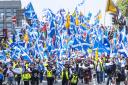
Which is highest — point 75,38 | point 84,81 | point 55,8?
point 55,8

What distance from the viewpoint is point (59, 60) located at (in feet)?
137

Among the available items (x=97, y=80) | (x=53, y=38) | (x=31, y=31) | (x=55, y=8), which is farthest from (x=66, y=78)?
(x=55, y=8)

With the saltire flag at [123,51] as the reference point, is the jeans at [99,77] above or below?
below

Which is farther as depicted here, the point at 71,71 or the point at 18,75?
the point at 18,75

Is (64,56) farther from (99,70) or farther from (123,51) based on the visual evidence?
(123,51)

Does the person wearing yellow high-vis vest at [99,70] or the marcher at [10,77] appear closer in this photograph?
the marcher at [10,77]

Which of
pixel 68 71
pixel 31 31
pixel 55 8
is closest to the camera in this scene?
pixel 68 71

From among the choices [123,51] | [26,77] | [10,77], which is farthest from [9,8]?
[123,51]

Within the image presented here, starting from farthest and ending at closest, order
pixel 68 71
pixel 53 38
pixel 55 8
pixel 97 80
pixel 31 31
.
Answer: pixel 55 8 → pixel 31 31 → pixel 53 38 → pixel 97 80 → pixel 68 71

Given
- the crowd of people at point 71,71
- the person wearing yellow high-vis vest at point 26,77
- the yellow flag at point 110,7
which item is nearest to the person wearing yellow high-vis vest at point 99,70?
the crowd of people at point 71,71

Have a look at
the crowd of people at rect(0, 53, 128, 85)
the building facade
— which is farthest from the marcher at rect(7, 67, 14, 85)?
the building facade

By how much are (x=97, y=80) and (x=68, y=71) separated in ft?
18.9

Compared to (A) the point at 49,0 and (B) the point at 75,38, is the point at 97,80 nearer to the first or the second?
(B) the point at 75,38

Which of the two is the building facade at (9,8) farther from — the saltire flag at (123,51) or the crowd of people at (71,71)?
the saltire flag at (123,51)
